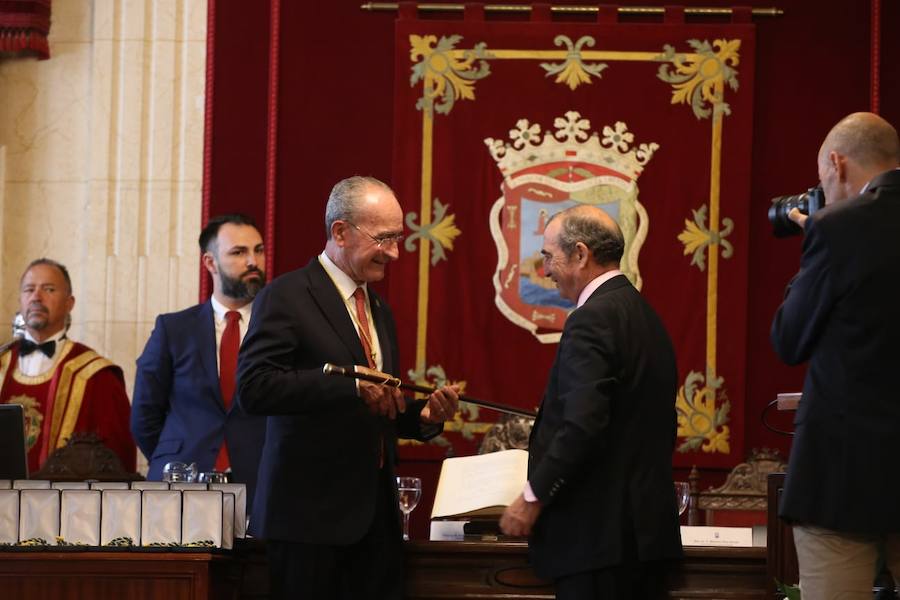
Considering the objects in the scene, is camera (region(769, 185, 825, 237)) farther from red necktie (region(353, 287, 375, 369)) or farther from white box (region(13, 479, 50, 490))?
white box (region(13, 479, 50, 490))

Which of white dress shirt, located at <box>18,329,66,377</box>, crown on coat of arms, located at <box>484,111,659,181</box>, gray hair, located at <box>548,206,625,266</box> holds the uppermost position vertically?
crown on coat of arms, located at <box>484,111,659,181</box>

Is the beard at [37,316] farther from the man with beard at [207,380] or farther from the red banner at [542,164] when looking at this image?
the red banner at [542,164]

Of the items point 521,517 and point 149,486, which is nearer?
point 521,517

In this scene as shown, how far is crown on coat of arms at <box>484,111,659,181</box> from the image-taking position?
582 cm

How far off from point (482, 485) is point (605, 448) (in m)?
0.44

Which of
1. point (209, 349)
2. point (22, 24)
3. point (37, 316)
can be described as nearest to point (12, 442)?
point (209, 349)

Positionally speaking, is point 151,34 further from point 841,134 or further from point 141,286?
point 841,134

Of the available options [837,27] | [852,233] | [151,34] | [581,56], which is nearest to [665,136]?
[581,56]

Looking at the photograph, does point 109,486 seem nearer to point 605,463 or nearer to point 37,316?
point 605,463

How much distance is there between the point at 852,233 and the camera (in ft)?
8.97

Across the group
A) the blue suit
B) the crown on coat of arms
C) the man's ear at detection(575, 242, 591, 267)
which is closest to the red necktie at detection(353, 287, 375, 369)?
the man's ear at detection(575, 242, 591, 267)

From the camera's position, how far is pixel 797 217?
3.00 meters

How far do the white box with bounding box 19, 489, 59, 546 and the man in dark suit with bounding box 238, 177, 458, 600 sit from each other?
48 cm

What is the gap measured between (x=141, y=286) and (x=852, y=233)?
3731 mm
